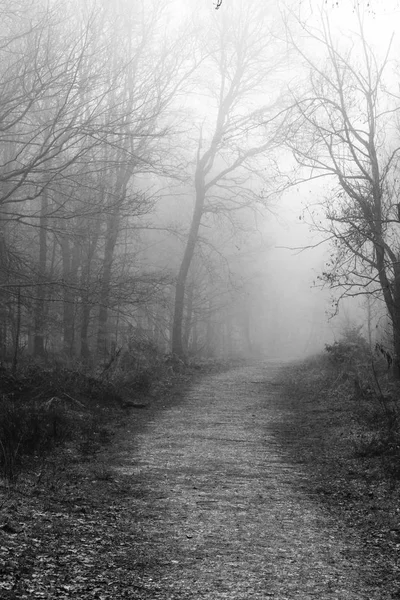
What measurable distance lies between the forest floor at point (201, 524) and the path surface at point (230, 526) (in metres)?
0.02

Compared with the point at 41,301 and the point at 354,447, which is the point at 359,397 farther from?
the point at 41,301

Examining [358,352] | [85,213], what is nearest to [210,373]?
[358,352]

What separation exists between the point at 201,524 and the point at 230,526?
265mm

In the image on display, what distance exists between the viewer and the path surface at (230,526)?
4.26 metres

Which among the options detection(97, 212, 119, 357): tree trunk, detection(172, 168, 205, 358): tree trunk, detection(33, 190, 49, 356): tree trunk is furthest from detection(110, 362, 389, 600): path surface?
detection(172, 168, 205, 358): tree trunk

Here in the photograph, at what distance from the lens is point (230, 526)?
5.58 m

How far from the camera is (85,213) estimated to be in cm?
1096

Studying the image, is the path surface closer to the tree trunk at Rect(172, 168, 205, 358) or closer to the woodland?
the woodland

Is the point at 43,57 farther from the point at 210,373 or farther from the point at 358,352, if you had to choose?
the point at 358,352

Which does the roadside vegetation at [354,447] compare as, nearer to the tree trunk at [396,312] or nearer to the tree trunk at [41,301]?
the tree trunk at [396,312]

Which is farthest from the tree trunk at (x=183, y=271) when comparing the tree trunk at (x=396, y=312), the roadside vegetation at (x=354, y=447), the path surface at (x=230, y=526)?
the path surface at (x=230, y=526)

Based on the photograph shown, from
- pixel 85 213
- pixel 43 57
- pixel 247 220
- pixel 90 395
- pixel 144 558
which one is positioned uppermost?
pixel 247 220

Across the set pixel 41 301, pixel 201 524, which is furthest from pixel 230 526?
pixel 41 301

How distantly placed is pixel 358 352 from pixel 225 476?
1360cm
